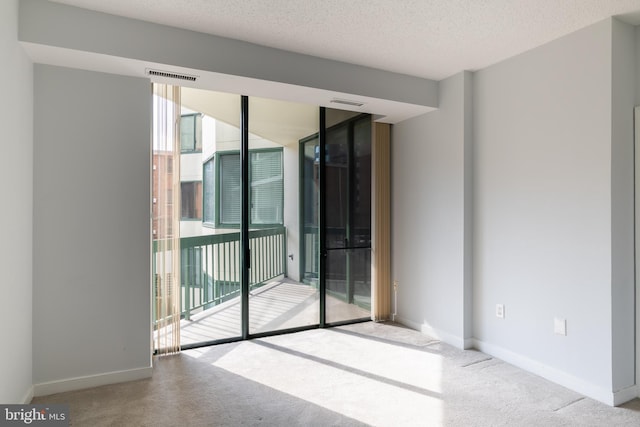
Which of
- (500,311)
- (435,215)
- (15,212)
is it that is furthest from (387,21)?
(15,212)

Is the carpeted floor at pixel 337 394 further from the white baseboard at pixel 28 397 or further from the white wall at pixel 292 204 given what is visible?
the white wall at pixel 292 204

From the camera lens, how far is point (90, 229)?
2.78 m

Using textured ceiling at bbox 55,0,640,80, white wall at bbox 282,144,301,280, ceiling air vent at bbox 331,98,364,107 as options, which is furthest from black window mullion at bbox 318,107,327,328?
textured ceiling at bbox 55,0,640,80

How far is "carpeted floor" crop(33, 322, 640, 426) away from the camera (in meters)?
2.33

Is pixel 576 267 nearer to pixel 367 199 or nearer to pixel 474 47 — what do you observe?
pixel 474 47

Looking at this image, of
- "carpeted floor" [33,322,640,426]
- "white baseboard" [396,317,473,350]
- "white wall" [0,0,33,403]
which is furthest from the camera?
"white baseboard" [396,317,473,350]

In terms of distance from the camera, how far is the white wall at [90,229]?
2.65 meters

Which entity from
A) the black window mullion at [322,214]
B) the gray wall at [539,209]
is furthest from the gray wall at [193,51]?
the black window mullion at [322,214]

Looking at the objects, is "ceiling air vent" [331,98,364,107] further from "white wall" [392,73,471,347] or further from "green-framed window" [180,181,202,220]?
"green-framed window" [180,181,202,220]

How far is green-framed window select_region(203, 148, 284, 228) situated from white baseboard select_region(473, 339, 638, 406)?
8.12ft

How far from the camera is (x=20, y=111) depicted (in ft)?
7.68

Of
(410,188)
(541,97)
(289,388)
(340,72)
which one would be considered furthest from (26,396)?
(541,97)

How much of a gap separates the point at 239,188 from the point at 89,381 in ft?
6.78

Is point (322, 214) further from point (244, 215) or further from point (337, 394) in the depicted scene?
point (337, 394)
